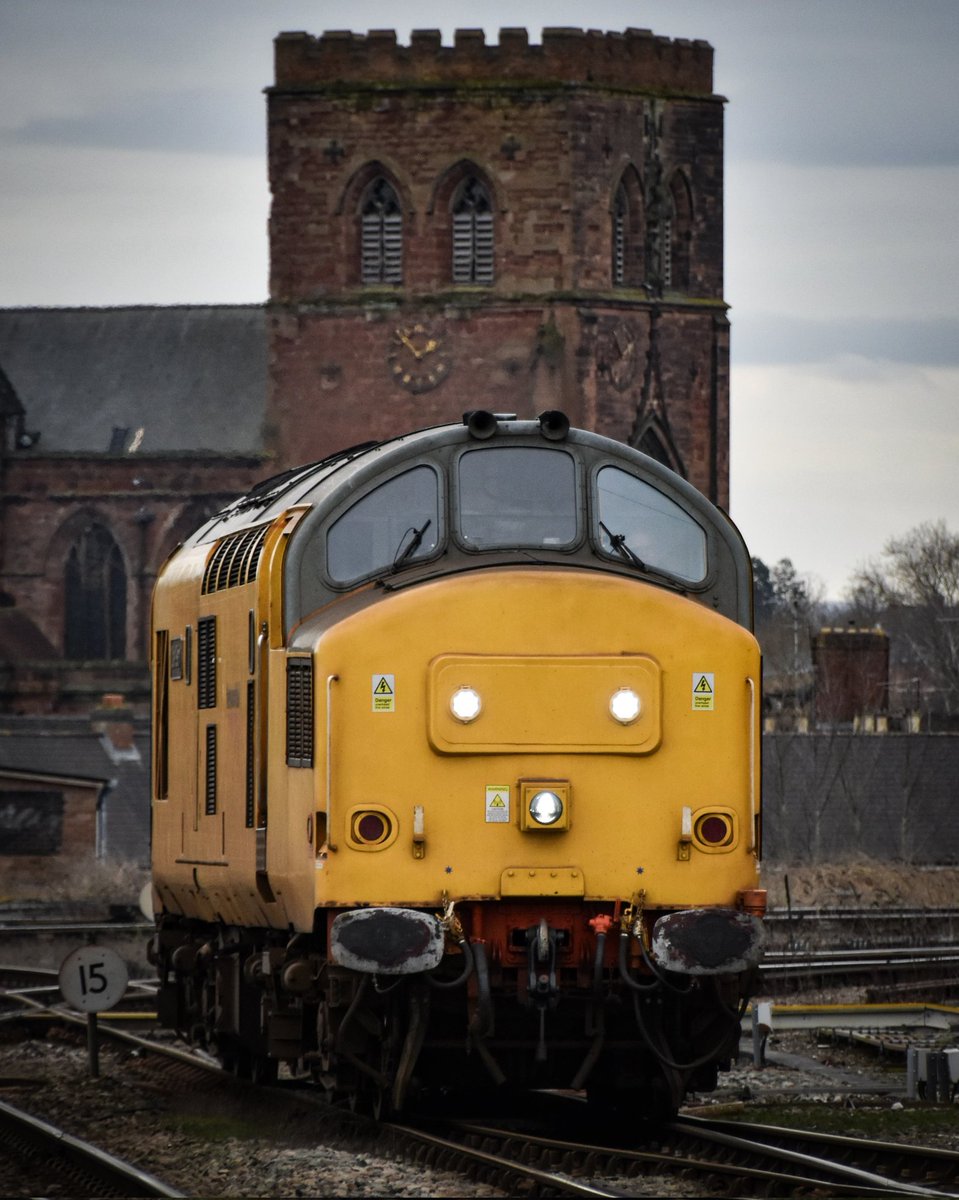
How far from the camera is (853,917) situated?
37.7 meters

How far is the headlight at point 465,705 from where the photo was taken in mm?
12633

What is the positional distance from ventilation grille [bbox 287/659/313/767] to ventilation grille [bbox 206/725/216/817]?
2.19 metres

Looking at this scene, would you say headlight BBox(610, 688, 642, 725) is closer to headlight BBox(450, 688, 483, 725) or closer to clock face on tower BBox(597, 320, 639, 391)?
headlight BBox(450, 688, 483, 725)

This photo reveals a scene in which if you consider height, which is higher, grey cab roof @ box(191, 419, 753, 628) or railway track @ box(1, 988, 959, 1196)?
grey cab roof @ box(191, 419, 753, 628)

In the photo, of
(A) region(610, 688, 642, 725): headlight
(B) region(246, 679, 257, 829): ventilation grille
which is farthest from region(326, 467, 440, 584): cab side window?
(A) region(610, 688, 642, 725): headlight

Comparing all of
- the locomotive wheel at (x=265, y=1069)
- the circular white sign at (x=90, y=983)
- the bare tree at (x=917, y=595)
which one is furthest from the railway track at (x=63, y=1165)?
the bare tree at (x=917, y=595)

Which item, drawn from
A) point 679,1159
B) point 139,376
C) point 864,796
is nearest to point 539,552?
point 679,1159

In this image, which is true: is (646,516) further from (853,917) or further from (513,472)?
(853,917)

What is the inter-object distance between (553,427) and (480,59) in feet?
170

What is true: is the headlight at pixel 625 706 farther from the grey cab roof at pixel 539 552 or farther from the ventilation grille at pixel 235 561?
the ventilation grille at pixel 235 561

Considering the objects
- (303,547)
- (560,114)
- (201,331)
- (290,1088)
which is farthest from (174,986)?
(201,331)

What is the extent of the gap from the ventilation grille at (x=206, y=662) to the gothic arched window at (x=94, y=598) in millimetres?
59678

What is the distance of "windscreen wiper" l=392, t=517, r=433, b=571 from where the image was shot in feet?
43.6

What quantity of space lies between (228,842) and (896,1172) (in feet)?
14.5
